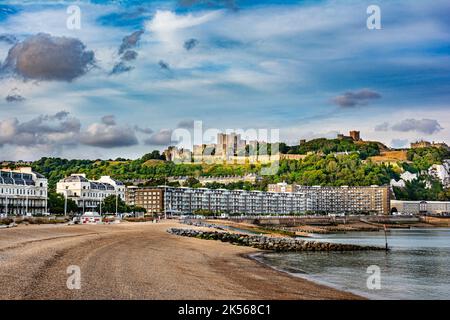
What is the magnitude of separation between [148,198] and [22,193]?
56680 mm

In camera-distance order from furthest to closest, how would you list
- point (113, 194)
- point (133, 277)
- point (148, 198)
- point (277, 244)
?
point (148, 198) < point (113, 194) < point (277, 244) < point (133, 277)

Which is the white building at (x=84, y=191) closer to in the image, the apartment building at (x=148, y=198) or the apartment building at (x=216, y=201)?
the apartment building at (x=216, y=201)

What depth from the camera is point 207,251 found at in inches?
1583

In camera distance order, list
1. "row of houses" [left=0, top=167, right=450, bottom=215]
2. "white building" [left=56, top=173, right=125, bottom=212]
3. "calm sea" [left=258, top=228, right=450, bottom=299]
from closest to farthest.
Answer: "calm sea" [left=258, top=228, right=450, bottom=299]
"row of houses" [left=0, top=167, right=450, bottom=215]
"white building" [left=56, top=173, right=125, bottom=212]

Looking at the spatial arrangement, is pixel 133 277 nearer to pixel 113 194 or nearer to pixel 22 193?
pixel 22 193

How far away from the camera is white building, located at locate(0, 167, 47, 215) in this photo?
94750mm

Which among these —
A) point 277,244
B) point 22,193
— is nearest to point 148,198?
point 22,193

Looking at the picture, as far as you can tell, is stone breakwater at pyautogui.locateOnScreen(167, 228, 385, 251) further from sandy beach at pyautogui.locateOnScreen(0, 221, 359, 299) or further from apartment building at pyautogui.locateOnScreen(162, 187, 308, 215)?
apartment building at pyautogui.locateOnScreen(162, 187, 308, 215)

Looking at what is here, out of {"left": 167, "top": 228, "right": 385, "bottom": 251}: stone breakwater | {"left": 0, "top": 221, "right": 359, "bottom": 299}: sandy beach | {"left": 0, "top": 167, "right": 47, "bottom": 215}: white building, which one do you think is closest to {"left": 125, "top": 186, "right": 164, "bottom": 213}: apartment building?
{"left": 0, "top": 167, "right": 47, "bottom": 215}: white building

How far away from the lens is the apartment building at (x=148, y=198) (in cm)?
15200

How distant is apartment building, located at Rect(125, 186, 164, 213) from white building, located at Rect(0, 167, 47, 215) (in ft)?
163

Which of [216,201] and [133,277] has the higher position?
[133,277]

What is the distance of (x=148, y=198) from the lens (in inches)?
6043

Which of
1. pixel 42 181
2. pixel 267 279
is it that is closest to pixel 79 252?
pixel 267 279
